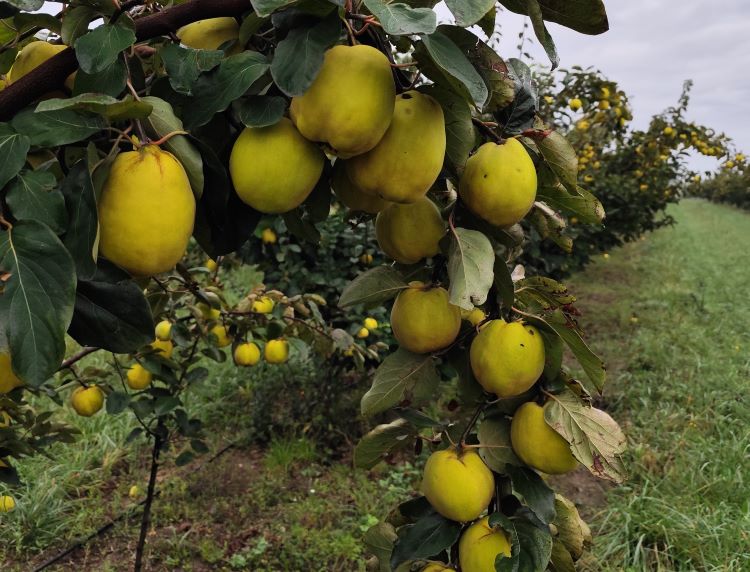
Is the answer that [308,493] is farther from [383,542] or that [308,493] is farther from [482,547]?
[482,547]

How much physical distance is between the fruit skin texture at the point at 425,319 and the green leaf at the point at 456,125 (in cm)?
21

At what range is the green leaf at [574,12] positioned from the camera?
0.66 meters

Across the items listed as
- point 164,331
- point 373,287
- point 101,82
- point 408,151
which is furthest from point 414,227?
point 164,331

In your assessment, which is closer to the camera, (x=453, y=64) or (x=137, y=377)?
(x=453, y=64)

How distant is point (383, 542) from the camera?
3.67 feet

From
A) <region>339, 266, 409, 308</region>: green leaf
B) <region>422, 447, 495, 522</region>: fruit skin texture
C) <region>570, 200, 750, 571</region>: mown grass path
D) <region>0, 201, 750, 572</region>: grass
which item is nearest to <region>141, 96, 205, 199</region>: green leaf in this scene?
<region>339, 266, 409, 308</region>: green leaf

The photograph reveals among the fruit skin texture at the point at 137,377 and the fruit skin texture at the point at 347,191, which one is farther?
the fruit skin texture at the point at 137,377

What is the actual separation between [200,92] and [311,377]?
11.0 feet

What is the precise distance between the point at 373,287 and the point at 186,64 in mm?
446

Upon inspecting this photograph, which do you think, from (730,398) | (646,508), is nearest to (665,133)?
(730,398)

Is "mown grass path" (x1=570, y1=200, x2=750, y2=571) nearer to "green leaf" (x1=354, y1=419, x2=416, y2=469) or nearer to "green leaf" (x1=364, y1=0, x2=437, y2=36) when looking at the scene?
"green leaf" (x1=354, y1=419, x2=416, y2=469)

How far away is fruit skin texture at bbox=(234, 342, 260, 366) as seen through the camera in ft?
7.57

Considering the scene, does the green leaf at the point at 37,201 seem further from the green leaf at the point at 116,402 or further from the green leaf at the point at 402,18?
the green leaf at the point at 116,402

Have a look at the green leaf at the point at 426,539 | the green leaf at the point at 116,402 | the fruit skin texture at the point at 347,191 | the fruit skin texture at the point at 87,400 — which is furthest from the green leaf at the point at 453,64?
Result: the fruit skin texture at the point at 87,400
